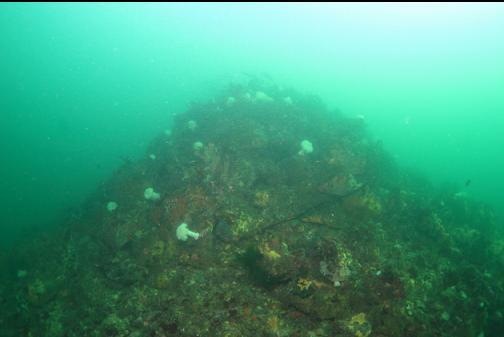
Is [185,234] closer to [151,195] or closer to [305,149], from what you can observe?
[151,195]

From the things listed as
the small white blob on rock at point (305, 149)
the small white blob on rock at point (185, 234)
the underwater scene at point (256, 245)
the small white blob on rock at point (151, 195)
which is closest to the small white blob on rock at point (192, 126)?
the underwater scene at point (256, 245)

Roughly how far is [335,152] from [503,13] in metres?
119

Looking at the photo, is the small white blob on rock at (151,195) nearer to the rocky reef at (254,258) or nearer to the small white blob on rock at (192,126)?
the rocky reef at (254,258)

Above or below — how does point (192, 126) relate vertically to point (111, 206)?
above

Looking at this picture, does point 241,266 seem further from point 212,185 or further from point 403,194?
point 403,194

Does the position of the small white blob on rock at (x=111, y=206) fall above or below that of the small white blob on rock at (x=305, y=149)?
below

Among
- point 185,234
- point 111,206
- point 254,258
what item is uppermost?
point 254,258

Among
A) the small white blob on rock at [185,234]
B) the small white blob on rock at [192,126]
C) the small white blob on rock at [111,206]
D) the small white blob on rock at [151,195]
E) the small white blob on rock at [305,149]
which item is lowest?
the small white blob on rock at [111,206]

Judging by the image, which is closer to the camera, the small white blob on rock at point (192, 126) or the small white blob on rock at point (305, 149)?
the small white blob on rock at point (305, 149)

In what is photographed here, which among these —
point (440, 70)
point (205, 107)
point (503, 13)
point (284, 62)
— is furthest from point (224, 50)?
point (205, 107)

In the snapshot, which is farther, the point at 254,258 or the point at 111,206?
the point at 111,206

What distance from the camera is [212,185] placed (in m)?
10.1

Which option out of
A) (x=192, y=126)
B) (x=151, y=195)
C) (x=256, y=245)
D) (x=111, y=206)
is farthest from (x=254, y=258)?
(x=192, y=126)

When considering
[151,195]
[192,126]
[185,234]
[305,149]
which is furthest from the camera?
[192,126]
